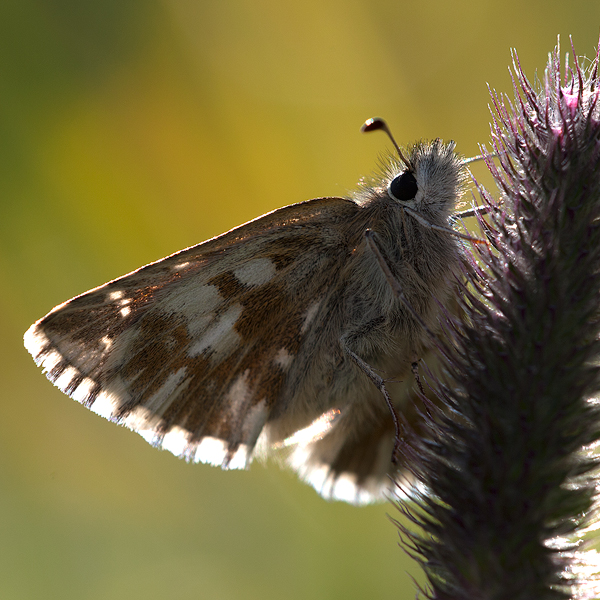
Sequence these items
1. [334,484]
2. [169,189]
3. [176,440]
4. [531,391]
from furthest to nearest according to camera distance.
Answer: [169,189], [334,484], [176,440], [531,391]

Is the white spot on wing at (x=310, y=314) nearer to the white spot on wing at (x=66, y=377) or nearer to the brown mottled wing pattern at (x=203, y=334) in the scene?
the brown mottled wing pattern at (x=203, y=334)

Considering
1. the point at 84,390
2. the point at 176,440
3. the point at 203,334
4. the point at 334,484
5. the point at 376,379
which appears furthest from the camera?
the point at 334,484

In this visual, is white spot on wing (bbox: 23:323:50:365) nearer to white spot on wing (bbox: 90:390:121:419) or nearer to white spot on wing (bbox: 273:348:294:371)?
white spot on wing (bbox: 90:390:121:419)

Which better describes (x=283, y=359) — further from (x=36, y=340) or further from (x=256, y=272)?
(x=36, y=340)

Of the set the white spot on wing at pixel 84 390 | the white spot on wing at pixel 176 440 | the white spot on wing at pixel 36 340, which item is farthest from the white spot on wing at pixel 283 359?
the white spot on wing at pixel 36 340

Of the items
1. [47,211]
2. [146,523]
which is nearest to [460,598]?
[146,523]

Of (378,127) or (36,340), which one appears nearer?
(36,340)

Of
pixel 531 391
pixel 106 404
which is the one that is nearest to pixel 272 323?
pixel 106 404
